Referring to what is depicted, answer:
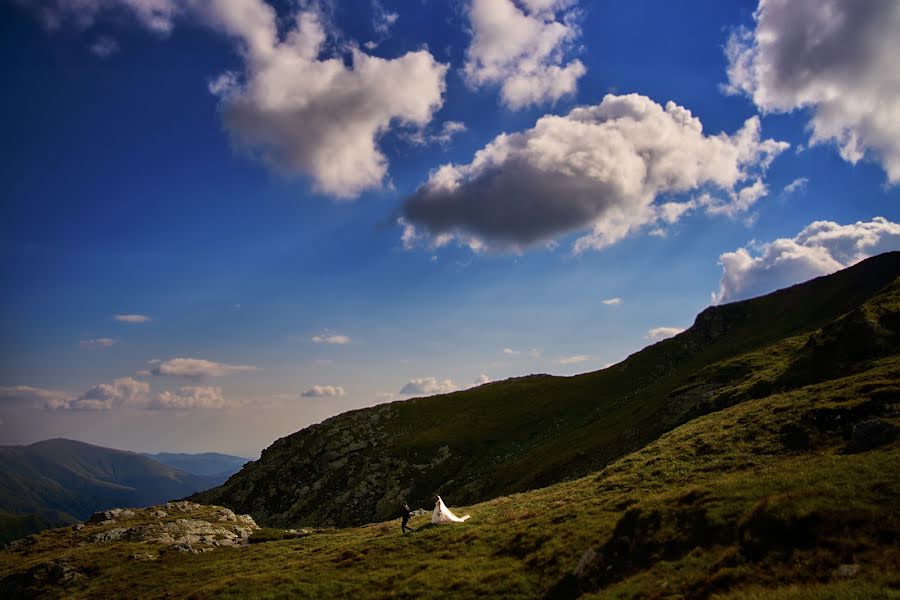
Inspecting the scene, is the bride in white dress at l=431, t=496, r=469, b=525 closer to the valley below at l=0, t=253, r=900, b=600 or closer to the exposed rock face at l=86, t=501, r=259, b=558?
the valley below at l=0, t=253, r=900, b=600

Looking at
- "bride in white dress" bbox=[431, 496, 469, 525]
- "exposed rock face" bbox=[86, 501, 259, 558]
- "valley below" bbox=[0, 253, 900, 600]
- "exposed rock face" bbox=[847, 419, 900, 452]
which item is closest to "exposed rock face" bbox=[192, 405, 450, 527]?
"valley below" bbox=[0, 253, 900, 600]

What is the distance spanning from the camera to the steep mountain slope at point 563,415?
5819cm

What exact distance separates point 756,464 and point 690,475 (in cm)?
418

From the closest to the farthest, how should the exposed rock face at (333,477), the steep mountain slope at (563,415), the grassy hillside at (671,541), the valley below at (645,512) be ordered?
the grassy hillside at (671,541) < the valley below at (645,512) < the steep mountain slope at (563,415) < the exposed rock face at (333,477)

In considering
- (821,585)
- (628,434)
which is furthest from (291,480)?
(821,585)

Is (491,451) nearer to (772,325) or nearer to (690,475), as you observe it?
(772,325)

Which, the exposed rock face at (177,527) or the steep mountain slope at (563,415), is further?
the steep mountain slope at (563,415)

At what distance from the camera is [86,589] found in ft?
147

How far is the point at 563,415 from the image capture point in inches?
4663

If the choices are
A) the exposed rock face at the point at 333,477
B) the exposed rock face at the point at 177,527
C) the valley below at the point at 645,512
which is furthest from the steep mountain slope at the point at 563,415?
the exposed rock face at the point at 177,527

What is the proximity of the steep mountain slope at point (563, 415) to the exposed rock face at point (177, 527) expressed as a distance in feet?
108

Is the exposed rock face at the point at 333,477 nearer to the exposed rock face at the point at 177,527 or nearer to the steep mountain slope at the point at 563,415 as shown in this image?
the steep mountain slope at the point at 563,415

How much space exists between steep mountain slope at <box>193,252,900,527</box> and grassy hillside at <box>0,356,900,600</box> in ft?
37.9

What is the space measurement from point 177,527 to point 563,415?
3267 inches
